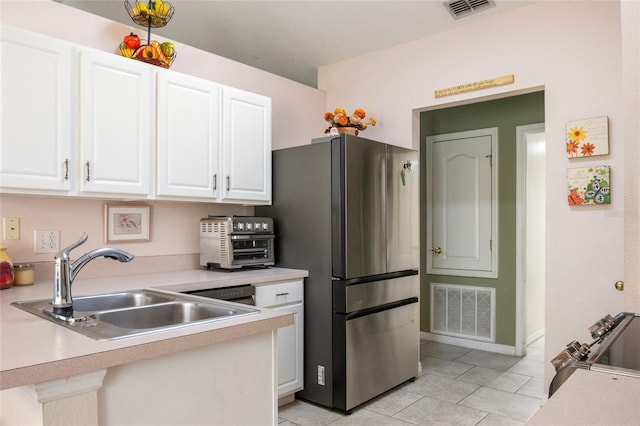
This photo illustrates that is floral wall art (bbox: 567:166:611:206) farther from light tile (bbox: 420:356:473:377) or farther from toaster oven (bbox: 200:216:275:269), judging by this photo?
toaster oven (bbox: 200:216:275:269)

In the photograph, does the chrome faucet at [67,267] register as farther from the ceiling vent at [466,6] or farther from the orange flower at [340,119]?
the ceiling vent at [466,6]

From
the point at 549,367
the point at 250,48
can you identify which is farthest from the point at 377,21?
the point at 549,367

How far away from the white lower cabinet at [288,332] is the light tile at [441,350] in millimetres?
1583

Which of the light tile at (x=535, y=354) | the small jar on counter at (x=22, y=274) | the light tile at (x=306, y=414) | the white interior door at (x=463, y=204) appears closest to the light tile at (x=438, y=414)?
the light tile at (x=306, y=414)

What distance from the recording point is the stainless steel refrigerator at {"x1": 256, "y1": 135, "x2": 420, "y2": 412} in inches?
112

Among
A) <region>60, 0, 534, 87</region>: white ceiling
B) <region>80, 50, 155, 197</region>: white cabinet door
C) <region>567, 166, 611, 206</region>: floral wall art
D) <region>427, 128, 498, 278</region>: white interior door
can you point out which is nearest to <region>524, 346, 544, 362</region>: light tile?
<region>427, 128, 498, 278</region>: white interior door

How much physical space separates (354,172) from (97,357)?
6.76 feet

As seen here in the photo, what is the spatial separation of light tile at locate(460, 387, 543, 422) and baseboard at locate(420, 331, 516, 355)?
3.37ft

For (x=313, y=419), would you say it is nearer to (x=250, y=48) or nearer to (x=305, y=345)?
(x=305, y=345)

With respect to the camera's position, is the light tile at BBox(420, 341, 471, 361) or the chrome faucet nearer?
the chrome faucet

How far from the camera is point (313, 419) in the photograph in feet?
8.96

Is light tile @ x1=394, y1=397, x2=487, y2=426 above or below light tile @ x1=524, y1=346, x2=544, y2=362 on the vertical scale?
above

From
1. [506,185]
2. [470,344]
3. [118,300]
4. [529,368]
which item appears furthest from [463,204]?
[118,300]

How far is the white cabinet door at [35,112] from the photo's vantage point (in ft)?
6.64
